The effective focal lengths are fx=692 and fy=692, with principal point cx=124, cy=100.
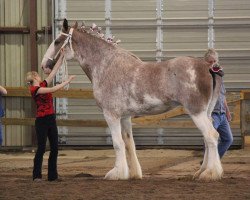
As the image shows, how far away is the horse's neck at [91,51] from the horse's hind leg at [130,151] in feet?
2.68

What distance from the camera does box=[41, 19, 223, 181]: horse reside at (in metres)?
8.77

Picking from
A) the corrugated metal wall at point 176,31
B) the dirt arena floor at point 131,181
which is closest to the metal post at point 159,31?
the corrugated metal wall at point 176,31

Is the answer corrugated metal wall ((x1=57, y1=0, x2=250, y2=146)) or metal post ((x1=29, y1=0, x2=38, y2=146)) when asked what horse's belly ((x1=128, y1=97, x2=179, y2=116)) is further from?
metal post ((x1=29, y1=0, x2=38, y2=146))

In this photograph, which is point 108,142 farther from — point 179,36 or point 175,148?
point 179,36

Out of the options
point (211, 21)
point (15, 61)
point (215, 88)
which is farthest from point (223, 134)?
point (15, 61)

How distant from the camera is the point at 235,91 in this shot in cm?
1430

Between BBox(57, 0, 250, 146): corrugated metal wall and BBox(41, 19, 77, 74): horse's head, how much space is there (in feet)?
15.6

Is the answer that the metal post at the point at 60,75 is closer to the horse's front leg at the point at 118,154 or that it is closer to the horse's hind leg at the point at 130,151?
the horse's hind leg at the point at 130,151

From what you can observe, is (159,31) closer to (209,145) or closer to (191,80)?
(191,80)

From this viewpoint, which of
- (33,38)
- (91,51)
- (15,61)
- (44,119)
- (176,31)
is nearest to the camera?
(44,119)

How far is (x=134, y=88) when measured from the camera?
8984 mm

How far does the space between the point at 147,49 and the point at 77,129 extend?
223 centimetres

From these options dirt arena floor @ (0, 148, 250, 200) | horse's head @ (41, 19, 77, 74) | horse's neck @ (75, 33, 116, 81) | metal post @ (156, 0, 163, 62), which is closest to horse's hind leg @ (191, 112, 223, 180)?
dirt arena floor @ (0, 148, 250, 200)

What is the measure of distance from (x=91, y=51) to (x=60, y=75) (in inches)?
190
